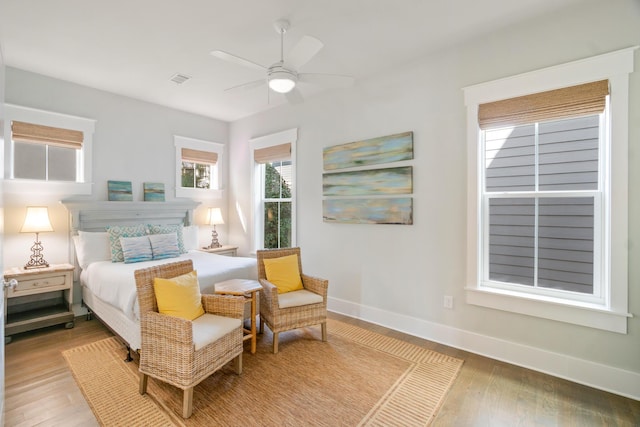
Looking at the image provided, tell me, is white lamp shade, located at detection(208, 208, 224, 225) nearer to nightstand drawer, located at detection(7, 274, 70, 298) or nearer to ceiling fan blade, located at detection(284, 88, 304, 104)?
nightstand drawer, located at detection(7, 274, 70, 298)

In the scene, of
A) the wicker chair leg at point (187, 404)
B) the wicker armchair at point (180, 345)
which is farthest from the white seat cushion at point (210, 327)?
the wicker chair leg at point (187, 404)

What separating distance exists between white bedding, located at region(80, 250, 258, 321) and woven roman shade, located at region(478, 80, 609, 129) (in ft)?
9.23

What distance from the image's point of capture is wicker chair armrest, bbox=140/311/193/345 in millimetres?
2027

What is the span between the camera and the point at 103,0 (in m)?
2.31

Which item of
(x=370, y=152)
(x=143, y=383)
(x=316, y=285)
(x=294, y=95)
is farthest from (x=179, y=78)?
(x=143, y=383)

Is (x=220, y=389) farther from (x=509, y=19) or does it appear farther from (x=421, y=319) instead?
(x=509, y=19)

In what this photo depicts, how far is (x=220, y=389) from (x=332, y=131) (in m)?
3.03

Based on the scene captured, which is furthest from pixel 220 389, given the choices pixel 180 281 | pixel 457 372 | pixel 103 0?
pixel 103 0

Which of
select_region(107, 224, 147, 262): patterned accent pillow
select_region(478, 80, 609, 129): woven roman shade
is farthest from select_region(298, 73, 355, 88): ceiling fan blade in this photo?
select_region(107, 224, 147, 262): patterned accent pillow

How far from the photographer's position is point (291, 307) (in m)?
2.95

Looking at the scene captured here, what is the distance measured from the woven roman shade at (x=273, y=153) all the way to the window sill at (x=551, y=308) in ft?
9.67

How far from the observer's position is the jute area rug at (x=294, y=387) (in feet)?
6.66

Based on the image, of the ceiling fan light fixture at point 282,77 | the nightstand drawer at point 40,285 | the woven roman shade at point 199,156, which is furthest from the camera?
the woven roman shade at point 199,156

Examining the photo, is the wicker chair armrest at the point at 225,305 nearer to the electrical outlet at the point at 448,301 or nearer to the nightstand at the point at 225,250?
the electrical outlet at the point at 448,301
